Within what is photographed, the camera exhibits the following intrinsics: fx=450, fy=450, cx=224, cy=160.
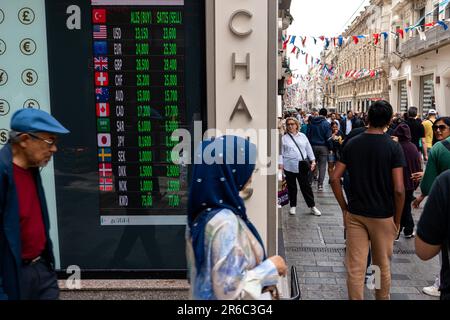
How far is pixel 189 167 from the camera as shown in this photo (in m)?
4.45

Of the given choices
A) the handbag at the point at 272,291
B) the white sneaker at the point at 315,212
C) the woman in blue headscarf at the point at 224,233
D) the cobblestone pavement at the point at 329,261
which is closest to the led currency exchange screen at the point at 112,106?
the cobblestone pavement at the point at 329,261

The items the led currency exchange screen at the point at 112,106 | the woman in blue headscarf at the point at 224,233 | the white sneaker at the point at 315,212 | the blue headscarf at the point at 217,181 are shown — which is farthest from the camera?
the white sneaker at the point at 315,212

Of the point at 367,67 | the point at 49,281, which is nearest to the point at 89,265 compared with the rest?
the point at 49,281

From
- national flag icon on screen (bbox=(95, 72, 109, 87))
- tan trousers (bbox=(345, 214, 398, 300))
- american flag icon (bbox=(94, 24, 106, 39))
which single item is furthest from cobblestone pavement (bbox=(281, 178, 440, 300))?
american flag icon (bbox=(94, 24, 106, 39))

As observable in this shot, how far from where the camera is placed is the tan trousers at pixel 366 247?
152 inches

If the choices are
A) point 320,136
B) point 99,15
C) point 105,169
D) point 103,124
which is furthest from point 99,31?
point 320,136

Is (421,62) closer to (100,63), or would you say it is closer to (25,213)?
(100,63)

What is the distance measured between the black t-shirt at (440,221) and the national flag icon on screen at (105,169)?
300cm

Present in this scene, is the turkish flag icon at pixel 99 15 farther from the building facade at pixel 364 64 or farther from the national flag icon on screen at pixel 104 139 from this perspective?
the building facade at pixel 364 64

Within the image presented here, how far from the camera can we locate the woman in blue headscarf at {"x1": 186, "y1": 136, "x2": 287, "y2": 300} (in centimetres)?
190

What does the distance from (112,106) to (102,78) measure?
0.93ft
